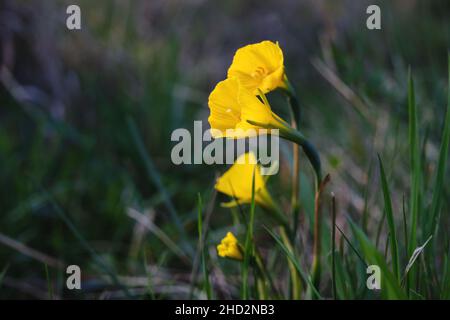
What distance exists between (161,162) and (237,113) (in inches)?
56.8

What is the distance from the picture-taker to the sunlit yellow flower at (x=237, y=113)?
926 mm

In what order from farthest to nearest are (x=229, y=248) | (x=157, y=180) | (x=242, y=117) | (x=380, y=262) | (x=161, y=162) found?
1. (x=161, y=162)
2. (x=157, y=180)
3. (x=229, y=248)
4. (x=242, y=117)
5. (x=380, y=262)

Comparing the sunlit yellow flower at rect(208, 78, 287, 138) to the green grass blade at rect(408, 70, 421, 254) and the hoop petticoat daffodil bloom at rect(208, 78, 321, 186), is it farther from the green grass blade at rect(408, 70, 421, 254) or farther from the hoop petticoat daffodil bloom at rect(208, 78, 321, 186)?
the green grass blade at rect(408, 70, 421, 254)

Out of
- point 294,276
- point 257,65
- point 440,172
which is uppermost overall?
point 257,65

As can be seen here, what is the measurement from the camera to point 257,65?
0.99m

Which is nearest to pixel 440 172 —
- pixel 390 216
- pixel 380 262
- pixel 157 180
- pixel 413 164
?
pixel 413 164

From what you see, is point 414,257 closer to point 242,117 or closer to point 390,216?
point 390,216

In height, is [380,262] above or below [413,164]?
below

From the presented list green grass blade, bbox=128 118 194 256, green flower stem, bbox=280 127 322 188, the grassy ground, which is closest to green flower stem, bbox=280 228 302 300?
the grassy ground

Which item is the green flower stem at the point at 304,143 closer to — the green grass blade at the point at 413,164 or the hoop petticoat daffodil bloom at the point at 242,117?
the hoop petticoat daffodil bloom at the point at 242,117

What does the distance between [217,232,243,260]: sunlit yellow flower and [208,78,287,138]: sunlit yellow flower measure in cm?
23

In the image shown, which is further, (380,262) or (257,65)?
(257,65)

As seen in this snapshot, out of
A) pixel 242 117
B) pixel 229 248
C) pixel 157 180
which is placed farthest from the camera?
pixel 157 180
